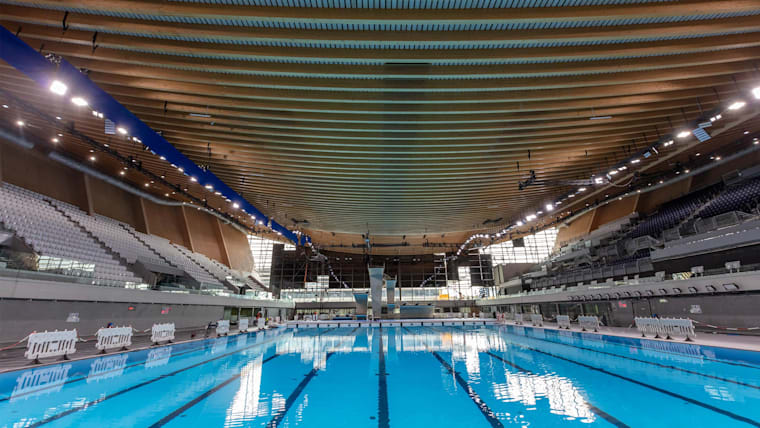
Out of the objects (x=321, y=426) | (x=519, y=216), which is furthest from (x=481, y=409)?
(x=519, y=216)

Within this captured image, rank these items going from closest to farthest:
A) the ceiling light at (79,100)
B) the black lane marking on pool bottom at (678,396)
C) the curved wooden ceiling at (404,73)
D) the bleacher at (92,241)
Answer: the black lane marking on pool bottom at (678,396) → the curved wooden ceiling at (404,73) → the ceiling light at (79,100) → the bleacher at (92,241)

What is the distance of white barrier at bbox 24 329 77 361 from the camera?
25.0 ft

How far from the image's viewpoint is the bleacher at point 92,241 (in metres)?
12.2

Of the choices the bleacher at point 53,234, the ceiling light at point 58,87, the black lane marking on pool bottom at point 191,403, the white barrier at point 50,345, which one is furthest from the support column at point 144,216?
the black lane marking on pool bottom at point 191,403

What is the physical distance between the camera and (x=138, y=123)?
8.90 meters

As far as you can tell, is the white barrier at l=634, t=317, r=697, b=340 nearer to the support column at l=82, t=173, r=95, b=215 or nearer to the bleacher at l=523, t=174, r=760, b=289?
the bleacher at l=523, t=174, r=760, b=289

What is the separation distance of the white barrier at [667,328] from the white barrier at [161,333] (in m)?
18.2

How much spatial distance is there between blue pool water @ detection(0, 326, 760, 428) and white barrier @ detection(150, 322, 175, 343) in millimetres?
2562

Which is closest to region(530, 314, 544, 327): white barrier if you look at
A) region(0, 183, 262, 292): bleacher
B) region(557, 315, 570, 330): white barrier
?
region(557, 315, 570, 330): white barrier

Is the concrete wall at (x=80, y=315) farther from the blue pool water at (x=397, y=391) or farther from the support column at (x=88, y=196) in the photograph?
the support column at (x=88, y=196)

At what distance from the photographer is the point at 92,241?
15.2 m

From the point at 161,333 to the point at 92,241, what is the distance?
7.33 metres

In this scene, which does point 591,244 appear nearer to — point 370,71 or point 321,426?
point 370,71

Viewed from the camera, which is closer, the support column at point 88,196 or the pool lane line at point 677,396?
the pool lane line at point 677,396
